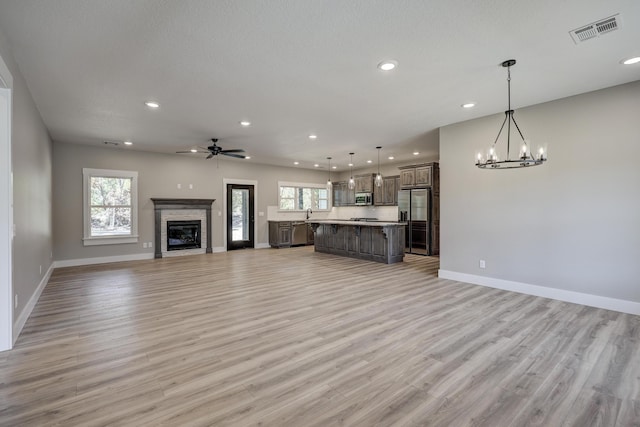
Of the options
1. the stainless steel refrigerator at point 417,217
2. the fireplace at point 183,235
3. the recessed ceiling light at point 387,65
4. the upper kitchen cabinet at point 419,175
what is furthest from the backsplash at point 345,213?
the recessed ceiling light at point 387,65

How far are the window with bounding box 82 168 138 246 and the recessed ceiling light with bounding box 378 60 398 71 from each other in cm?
692

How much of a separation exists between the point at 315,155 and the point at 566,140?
5486mm

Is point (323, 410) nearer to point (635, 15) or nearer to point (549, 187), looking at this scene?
point (635, 15)

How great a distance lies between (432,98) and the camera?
13.3 feet

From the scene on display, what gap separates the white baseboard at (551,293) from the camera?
3.65 meters

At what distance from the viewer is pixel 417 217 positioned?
8.38 meters

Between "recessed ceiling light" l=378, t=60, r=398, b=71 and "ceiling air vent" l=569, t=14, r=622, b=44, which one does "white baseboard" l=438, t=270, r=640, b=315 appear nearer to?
"ceiling air vent" l=569, t=14, r=622, b=44

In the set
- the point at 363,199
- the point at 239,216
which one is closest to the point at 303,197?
the point at 363,199

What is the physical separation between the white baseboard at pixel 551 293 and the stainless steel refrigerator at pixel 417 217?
285 cm

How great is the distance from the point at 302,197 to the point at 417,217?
14.4ft

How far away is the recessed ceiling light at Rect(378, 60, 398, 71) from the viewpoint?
9.94 ft

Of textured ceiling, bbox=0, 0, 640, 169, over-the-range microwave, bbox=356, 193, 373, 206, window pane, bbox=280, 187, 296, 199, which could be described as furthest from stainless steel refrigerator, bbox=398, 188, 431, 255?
window pane, bbox=280, 187, 296, 199

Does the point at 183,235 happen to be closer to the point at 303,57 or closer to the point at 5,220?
the point at 5,220

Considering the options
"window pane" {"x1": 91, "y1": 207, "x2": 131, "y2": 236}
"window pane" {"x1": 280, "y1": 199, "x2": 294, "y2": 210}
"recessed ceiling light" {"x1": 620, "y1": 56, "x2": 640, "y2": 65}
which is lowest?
"window pane" {"x1": 91, "y1": 207, "x2": 131, "y2": 236}
